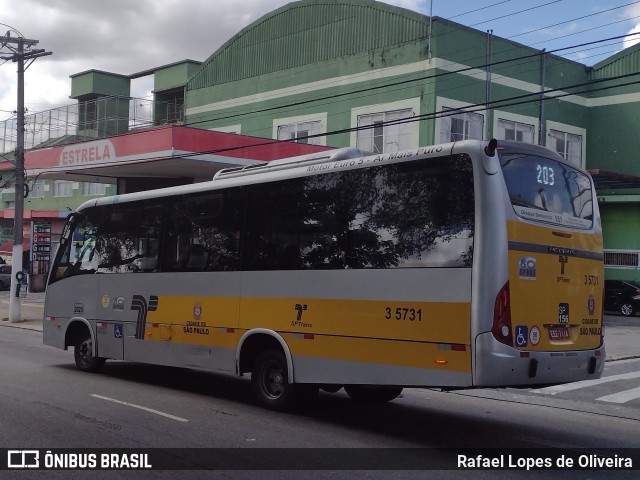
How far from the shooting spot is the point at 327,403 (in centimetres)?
1061

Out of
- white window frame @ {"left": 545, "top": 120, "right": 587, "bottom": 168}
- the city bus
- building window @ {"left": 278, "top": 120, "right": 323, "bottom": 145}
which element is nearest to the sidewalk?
white window frame @ {"left": 545, "top": 120, "right": 587, "bottom": 168}

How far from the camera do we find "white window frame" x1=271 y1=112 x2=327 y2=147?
3209cm

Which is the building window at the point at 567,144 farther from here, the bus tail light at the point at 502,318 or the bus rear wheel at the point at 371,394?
the bus tail light at the point at 502,318

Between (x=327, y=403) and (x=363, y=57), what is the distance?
2271 centimetres

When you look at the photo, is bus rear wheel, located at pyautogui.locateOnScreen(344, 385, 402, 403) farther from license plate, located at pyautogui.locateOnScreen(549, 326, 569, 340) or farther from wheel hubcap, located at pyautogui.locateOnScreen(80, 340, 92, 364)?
wheel hubcap, located at pyautogui.locateOnScreen(80, 340, 92, 364)

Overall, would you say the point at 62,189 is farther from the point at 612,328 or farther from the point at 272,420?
the point at 272,420

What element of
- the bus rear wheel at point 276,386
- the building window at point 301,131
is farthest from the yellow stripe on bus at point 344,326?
the building window at point 301,131

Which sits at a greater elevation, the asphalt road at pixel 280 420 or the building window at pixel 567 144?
the building window at pixel 567 144

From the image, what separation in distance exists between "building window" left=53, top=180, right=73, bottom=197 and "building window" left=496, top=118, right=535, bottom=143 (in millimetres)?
35445

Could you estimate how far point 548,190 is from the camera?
8.26 m

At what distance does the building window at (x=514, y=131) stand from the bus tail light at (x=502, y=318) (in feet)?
79.1

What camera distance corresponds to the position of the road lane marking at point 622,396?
12.0 m

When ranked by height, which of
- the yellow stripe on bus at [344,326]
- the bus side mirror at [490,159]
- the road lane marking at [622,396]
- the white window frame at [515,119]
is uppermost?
the white window frame at [515,119]

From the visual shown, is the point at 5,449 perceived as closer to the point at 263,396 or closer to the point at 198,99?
the point at 263,396
